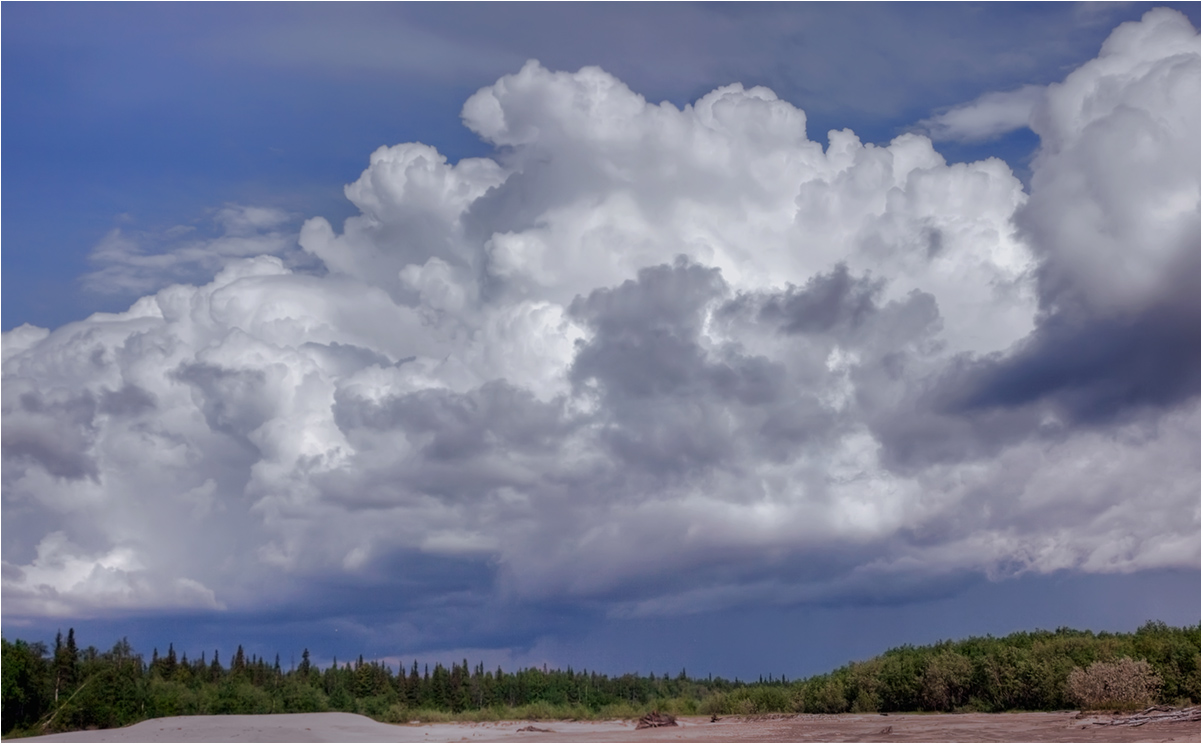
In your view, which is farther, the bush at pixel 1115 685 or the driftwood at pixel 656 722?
the driftwood at pixel 656 722

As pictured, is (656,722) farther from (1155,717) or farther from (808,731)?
(1155,717)

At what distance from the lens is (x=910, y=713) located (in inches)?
3585

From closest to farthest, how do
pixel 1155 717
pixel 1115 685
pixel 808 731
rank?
pixel 1155 717
pixel 1115 685
pixel 808 731

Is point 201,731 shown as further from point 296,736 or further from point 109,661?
point 109,661

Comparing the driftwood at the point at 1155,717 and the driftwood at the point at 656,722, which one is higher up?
the driftwood at the point at 1155,717

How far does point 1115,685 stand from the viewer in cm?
7225

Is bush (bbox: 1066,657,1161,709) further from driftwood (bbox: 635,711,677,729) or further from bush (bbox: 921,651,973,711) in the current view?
driftwood (bbox: 635,711,677,729)

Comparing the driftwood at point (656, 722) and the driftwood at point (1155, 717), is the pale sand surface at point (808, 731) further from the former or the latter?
the driftwood at point (656, 722)

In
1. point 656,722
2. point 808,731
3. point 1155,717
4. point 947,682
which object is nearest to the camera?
point 1155,717

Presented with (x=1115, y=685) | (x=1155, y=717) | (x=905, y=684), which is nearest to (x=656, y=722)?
(x=905, y=684)

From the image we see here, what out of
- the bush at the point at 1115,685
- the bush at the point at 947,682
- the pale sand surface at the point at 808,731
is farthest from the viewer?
the bush at the point at 947,682

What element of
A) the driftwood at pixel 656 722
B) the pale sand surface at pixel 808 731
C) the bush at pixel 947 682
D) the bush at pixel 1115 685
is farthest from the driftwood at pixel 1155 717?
the driftwood at pixel 656 722

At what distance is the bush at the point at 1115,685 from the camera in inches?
2758

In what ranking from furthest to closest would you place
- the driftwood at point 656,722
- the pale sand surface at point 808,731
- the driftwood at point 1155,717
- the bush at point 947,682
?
the driftwood at point 656,722 < the bush at point 947,682 < the driftwood at point 1155,717 < the pale sand surface at point 808,731
